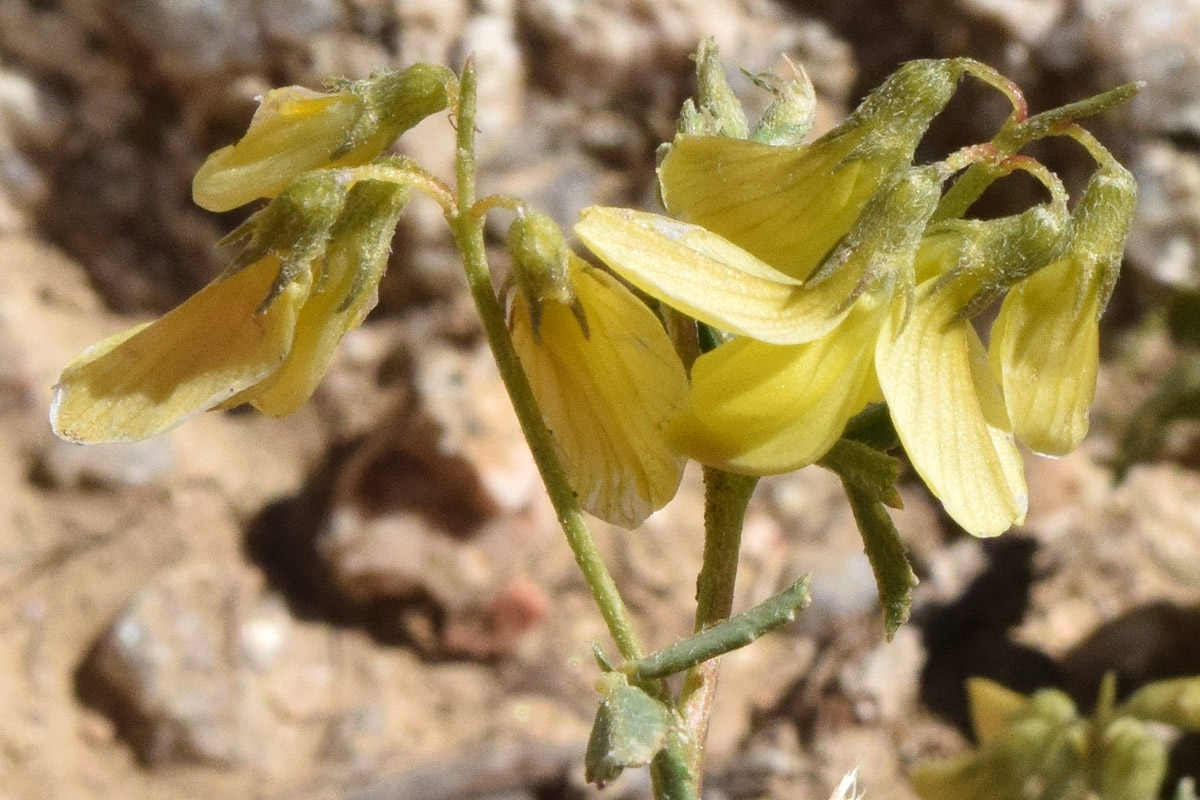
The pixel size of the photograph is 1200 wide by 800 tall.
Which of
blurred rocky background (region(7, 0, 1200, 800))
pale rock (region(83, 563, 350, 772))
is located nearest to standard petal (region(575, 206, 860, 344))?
blurred rocky background (region(7, 0, 1200, 800))

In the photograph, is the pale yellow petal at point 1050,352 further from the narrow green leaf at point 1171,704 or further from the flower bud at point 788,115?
the narrow green leaf at point 1171,704

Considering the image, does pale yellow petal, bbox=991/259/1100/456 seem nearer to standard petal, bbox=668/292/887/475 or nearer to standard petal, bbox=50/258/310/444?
standard petal, bbox=668/292/887/475

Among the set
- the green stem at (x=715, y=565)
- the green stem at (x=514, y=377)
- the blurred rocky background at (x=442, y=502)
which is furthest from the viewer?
the blurred rocky background at (x=442, y=502)

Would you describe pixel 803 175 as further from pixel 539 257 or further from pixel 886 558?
pixel 886 558

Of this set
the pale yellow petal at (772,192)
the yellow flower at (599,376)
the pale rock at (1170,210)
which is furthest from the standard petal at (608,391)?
the pale rock at (1170,210)

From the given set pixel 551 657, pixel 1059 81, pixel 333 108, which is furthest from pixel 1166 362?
pixel 333 108

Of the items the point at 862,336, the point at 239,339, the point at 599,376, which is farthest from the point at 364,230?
the point at 862,336
